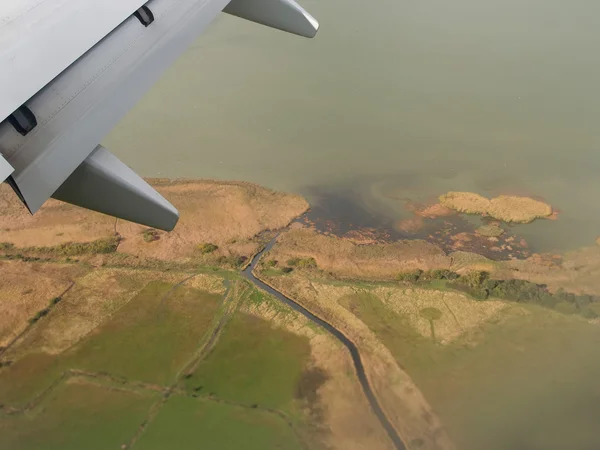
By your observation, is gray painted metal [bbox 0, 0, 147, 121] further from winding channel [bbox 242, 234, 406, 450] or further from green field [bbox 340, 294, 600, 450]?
green field [bbox 340, 294, 600, 450]

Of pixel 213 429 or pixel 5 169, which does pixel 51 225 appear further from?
pixel 5 169

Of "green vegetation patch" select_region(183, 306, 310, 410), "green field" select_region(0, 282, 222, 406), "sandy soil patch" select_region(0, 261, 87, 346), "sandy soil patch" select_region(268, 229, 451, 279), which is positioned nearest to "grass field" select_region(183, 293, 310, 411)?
"green vegetation patch" select_region(183, 306, 310, 410)

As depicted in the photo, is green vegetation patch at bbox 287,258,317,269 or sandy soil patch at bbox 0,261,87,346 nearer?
sandy soil patch at bbox 0,261,87,346

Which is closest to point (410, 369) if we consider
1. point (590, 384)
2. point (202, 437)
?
point (590, 384)

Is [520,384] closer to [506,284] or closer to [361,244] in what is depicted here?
[506,284]

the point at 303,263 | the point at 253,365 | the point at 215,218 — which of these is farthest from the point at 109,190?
the point at 215,218

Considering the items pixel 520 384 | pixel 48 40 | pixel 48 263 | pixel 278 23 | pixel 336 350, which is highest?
pixel 48 40

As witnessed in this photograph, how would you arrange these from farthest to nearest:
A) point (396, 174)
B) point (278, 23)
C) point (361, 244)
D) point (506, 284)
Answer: point (396, 174) → point (361, 244) → point (506, 284) → point (278, 23)
